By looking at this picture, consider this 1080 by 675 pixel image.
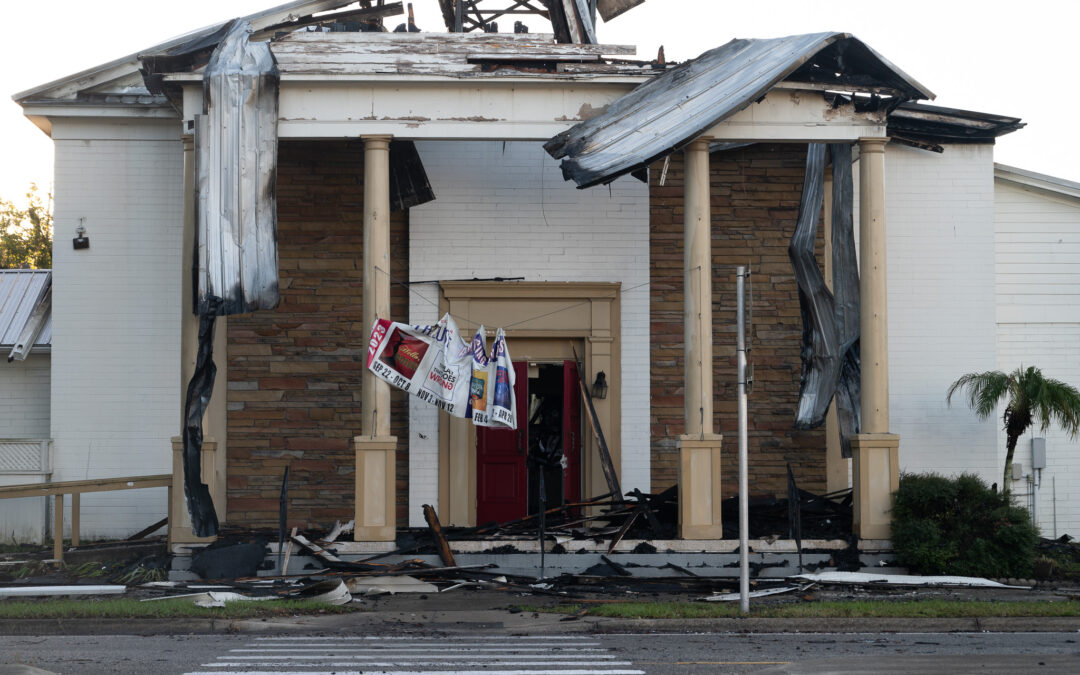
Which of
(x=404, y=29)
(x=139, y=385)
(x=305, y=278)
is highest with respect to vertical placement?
(x=404, y=29)

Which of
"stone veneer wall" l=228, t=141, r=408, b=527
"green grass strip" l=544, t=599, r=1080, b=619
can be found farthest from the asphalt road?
"stone veneer wall" l=228, t=141, r=408, b=527

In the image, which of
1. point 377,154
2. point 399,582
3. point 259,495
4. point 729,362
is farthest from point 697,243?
point 259,495

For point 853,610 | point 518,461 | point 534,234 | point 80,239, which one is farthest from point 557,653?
point 80,239

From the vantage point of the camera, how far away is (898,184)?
16984mm

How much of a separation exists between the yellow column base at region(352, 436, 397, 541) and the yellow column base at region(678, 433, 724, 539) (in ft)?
11.1

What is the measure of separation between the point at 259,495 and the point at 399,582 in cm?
405

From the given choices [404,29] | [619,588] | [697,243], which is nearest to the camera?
[619,588]

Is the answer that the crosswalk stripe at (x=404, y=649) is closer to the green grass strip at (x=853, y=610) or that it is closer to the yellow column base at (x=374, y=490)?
the green grass strip at (x=853, y=610)

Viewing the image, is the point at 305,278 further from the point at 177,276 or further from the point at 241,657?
the point at 241,657

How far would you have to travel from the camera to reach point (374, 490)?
13695 mm

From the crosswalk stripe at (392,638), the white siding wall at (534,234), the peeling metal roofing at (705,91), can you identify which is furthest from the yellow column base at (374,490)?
the peeling metal roofing at (705,91)

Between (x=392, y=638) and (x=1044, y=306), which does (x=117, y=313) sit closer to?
(x=392, y=638)

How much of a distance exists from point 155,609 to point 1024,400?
10.9 metres

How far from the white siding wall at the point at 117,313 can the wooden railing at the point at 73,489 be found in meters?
0.94
